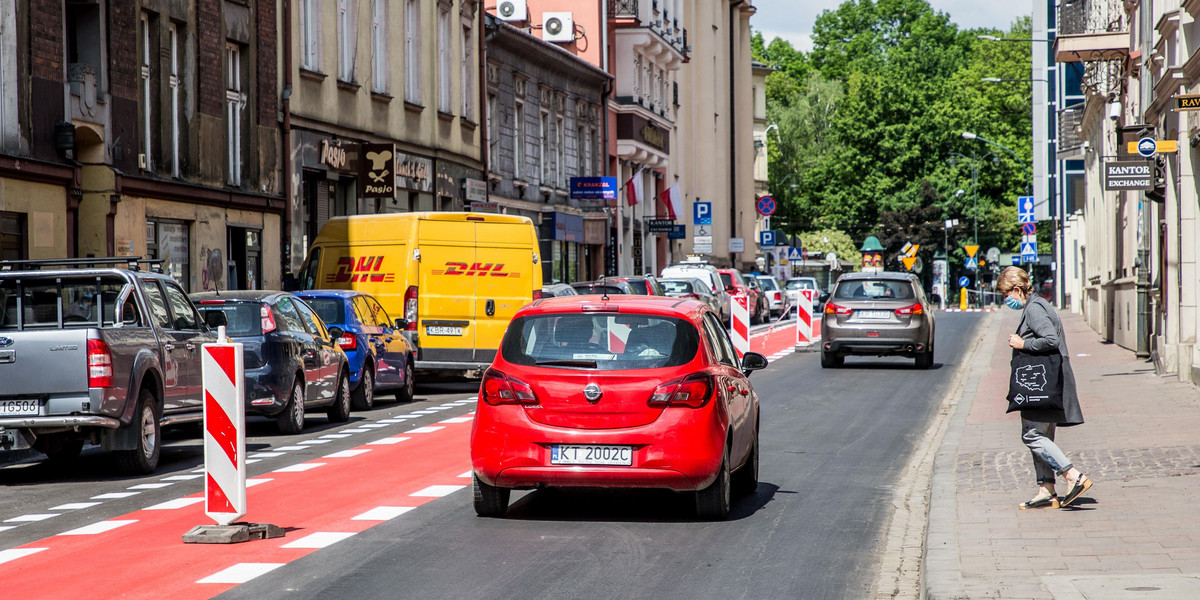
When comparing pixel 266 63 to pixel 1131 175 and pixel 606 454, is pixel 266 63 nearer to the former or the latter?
pixel 1131 175

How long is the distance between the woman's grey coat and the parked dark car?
8550mm

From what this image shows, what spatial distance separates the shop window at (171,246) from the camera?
83.0 ft

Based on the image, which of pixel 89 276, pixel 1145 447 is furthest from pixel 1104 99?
pixel 89 276

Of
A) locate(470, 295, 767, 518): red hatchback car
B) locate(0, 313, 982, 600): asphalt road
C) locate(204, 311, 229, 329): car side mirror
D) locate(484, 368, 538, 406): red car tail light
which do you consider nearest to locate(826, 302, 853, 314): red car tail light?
locate(0, 313, 982, 600): asphalt road

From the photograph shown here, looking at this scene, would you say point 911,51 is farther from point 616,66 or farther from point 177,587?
point 177,587

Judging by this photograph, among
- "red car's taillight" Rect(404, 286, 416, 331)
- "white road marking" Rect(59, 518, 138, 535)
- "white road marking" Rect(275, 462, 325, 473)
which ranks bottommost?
"white road marking" Rect(275, 462, 325, 473)

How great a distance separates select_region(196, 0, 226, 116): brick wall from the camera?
2722cm

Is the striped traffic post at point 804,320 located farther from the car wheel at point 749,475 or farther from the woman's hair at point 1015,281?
the woman's hair at point 1015,281

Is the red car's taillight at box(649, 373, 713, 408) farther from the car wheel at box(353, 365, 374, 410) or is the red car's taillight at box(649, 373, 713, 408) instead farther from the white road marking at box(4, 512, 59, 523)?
the car wheel at box(353, 365, 374, 410)

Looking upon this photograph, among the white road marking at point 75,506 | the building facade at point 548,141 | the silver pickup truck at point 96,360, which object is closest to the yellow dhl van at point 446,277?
the silver pickup truck at point 96,360

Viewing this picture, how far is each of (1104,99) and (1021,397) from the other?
27456 mm

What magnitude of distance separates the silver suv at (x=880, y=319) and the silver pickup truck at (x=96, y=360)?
14.5m

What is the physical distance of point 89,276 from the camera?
13672mm

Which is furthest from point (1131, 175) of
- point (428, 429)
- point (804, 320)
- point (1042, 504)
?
point (1042, 504)
